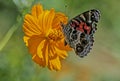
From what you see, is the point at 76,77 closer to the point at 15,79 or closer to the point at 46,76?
the point at 46,76

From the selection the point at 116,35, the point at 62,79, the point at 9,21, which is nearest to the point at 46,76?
the point at 62,79

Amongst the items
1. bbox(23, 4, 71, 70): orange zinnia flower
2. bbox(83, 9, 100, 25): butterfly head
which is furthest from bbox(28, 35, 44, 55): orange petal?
bbox(83, 9, 100, 25): butterfly head

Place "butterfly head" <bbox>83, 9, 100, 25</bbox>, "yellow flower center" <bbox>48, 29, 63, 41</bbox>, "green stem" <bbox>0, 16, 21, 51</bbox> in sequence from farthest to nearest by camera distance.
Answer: "green stem" <bbox>0, 16, 21, 51</bbox>
"yellow flower center" <bbox>48, 29, 63, 41</bbox>
"butterfly head" <bbox>83, 9, 100, 25</bbox>

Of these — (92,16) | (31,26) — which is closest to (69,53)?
(31,26)

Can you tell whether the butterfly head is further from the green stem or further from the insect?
the green stem

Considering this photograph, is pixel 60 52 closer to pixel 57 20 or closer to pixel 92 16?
pixel 57 20

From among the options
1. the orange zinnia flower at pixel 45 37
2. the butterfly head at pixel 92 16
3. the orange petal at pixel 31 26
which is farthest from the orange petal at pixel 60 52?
the butterfly head at pixel 92 16
